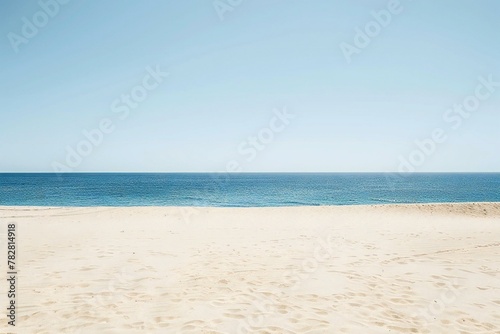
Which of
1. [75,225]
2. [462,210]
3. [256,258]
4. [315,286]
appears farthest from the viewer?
[462,210]

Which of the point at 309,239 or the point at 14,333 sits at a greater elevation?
the point at 14,333

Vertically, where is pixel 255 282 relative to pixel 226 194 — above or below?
above

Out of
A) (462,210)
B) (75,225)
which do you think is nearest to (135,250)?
(75,225)

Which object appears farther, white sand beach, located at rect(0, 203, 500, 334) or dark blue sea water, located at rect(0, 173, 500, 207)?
dark blue sea water, located at rect(0, 173, 500, 207)

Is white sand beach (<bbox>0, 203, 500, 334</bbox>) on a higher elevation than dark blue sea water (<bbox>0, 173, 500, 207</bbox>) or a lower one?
higher

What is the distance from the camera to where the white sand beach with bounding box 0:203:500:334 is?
4.59 m

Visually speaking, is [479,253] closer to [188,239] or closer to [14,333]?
[188,239]

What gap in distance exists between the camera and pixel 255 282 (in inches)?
252

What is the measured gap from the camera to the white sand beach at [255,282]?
15.1 ft

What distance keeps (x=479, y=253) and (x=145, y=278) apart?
9.93m

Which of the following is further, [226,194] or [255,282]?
[226,194]

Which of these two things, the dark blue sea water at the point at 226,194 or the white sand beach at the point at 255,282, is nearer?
the white sand beach at the point at 255,282

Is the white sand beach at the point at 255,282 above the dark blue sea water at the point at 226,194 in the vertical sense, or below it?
above

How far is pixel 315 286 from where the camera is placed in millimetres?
6266
